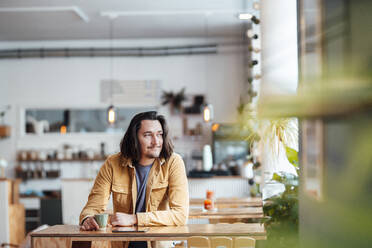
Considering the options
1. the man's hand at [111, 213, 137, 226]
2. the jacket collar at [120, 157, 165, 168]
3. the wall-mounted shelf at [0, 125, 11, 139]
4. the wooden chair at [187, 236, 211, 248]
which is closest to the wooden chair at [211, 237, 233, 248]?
the wooden chair at [187, 236, 211, 248]

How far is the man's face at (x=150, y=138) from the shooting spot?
300 cm

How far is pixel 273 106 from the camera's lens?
1.54ft

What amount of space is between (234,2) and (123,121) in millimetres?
3759

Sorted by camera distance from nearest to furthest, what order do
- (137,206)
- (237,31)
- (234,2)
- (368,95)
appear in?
1. (368,95)
2. (137,206)
3. (234,2)
4. (237,31)

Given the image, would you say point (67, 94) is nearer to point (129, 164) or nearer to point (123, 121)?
point (123, 121)

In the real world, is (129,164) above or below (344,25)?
below

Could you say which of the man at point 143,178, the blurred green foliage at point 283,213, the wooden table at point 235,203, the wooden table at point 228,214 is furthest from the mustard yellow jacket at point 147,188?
the wooden table at point 235,203

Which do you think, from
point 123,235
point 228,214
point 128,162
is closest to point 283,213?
point 123,235

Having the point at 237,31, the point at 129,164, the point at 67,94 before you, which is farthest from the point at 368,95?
the point at 67,94

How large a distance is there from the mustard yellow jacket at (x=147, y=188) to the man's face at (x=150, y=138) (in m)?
0.08

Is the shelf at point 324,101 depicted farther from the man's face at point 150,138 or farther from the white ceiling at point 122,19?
the white ceiling at point 122,19

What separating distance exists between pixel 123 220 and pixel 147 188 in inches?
11.6

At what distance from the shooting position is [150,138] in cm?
302

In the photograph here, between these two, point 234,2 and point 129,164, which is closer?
point 129,164
